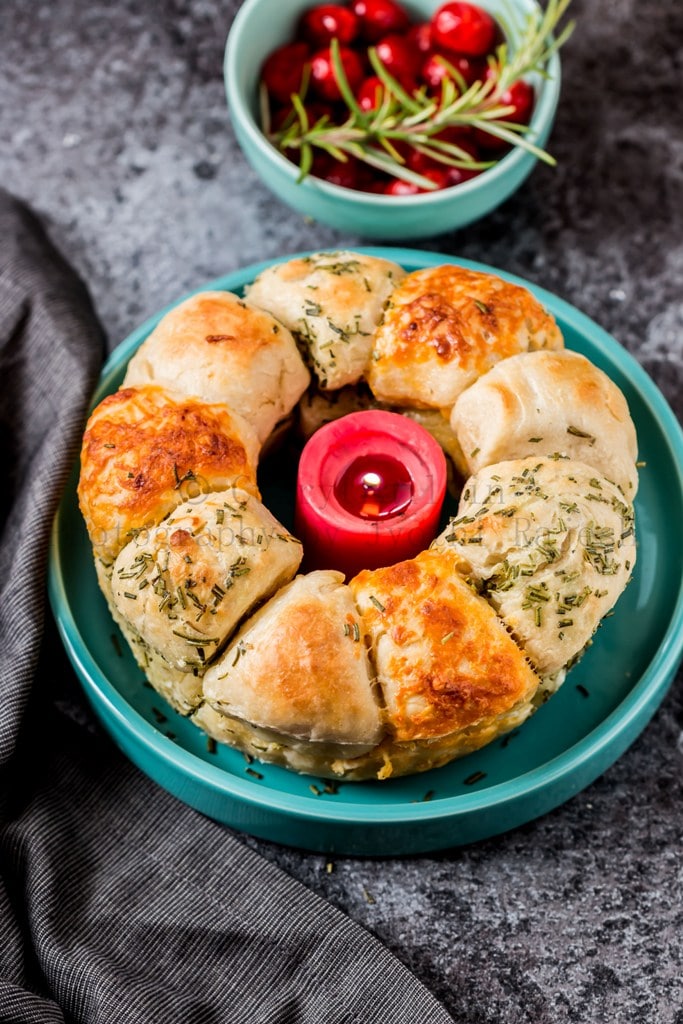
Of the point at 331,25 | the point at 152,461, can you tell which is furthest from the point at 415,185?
the point at 152,461

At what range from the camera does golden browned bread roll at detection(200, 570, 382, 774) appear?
2.42m

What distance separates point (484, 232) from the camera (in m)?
3.89

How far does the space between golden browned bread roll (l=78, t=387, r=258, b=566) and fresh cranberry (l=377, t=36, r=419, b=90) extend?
56.9 inches

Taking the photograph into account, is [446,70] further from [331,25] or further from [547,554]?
[547,554]

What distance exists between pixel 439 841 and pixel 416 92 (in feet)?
7.13

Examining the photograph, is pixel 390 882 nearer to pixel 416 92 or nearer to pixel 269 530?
pixel 269 530

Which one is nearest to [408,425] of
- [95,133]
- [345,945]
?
[345,945]

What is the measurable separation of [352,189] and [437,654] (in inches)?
67.5

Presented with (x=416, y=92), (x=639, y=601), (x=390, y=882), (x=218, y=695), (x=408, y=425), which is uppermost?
(x=416, y=92)

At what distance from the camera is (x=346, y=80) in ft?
11.6

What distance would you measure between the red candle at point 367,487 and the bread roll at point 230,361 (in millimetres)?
147

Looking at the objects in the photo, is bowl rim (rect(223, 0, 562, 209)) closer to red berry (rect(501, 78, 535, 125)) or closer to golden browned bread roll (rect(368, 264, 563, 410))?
red berry (rect(501, 78, 535, 125))

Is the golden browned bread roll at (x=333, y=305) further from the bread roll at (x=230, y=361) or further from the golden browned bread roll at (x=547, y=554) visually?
the golden browned bread roll at (x=547, y=554)

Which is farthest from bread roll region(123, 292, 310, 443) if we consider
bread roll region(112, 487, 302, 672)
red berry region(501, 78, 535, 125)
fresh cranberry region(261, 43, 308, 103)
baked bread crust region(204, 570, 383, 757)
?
red berry region(501, 78, 535, 125)
